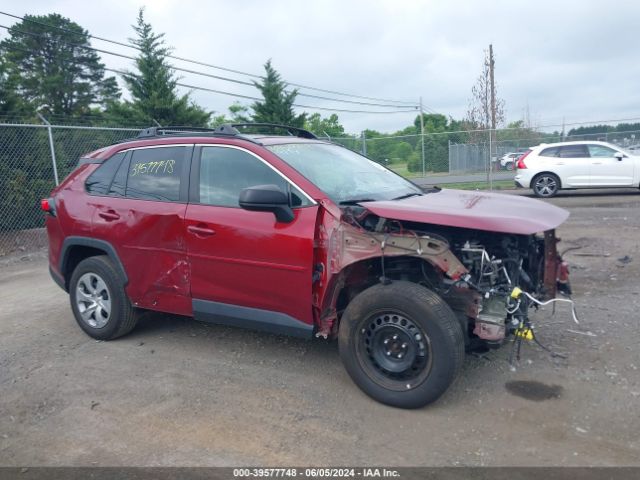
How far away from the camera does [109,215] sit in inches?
184

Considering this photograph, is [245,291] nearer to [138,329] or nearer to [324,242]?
[324,242]

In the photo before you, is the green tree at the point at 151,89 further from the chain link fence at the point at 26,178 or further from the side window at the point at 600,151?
the side window at the point at 600,151

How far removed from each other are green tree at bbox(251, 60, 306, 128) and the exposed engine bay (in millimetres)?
16152

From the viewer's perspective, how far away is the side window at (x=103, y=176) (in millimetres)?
4855

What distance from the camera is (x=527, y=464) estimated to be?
9.35 feet

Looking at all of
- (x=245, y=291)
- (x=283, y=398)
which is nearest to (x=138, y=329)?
(x=245, y=291)

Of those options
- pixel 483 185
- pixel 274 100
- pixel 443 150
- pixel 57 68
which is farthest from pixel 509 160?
pixel 57 68

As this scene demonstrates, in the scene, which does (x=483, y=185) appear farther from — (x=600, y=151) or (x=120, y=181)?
(x=120, y=181)

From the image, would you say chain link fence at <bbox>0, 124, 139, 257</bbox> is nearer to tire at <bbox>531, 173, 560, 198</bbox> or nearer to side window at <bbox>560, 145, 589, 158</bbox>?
tire at <bbox>531, 173, 560, 198</bbox>

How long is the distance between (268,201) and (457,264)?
1.33 metres

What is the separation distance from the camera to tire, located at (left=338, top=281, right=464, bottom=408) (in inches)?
130

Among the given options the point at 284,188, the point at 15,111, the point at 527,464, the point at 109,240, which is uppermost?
the point at 15,111

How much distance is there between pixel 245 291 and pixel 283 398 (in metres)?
0.84

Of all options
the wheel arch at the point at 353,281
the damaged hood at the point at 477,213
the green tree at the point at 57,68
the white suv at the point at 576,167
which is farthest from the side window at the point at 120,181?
the green tree at the point at 57,68
